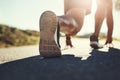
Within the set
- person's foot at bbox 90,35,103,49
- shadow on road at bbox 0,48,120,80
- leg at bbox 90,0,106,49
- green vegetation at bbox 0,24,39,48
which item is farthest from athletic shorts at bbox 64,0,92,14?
green vegetation at bbox 0,24,39,48

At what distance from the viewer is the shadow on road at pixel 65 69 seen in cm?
137

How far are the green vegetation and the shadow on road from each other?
90cm

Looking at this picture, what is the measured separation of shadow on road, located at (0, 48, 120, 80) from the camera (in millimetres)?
1368

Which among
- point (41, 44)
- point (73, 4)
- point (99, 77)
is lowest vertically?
point (99, 77)

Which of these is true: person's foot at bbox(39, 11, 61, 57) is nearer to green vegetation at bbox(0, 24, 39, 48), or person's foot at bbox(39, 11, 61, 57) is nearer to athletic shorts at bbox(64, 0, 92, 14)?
athletic shorts at bbox(64, 0, 92, 14)

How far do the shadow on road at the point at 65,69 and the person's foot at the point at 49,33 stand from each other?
0.29 ft

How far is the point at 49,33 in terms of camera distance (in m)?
1.67

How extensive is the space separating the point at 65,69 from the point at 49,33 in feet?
0.94

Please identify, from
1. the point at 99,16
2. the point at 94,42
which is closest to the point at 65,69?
the point at 94,42

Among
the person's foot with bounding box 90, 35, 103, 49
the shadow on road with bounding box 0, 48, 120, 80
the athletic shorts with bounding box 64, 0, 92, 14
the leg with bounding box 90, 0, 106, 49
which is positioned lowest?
the shadow on road with bounding box 0, 48, 120, 80

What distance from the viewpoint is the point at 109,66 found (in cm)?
157

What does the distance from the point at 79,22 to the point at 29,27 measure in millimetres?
906

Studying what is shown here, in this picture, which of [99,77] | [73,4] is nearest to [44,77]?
[99,77]

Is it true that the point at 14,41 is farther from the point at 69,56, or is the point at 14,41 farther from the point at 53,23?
the point at 53,23
